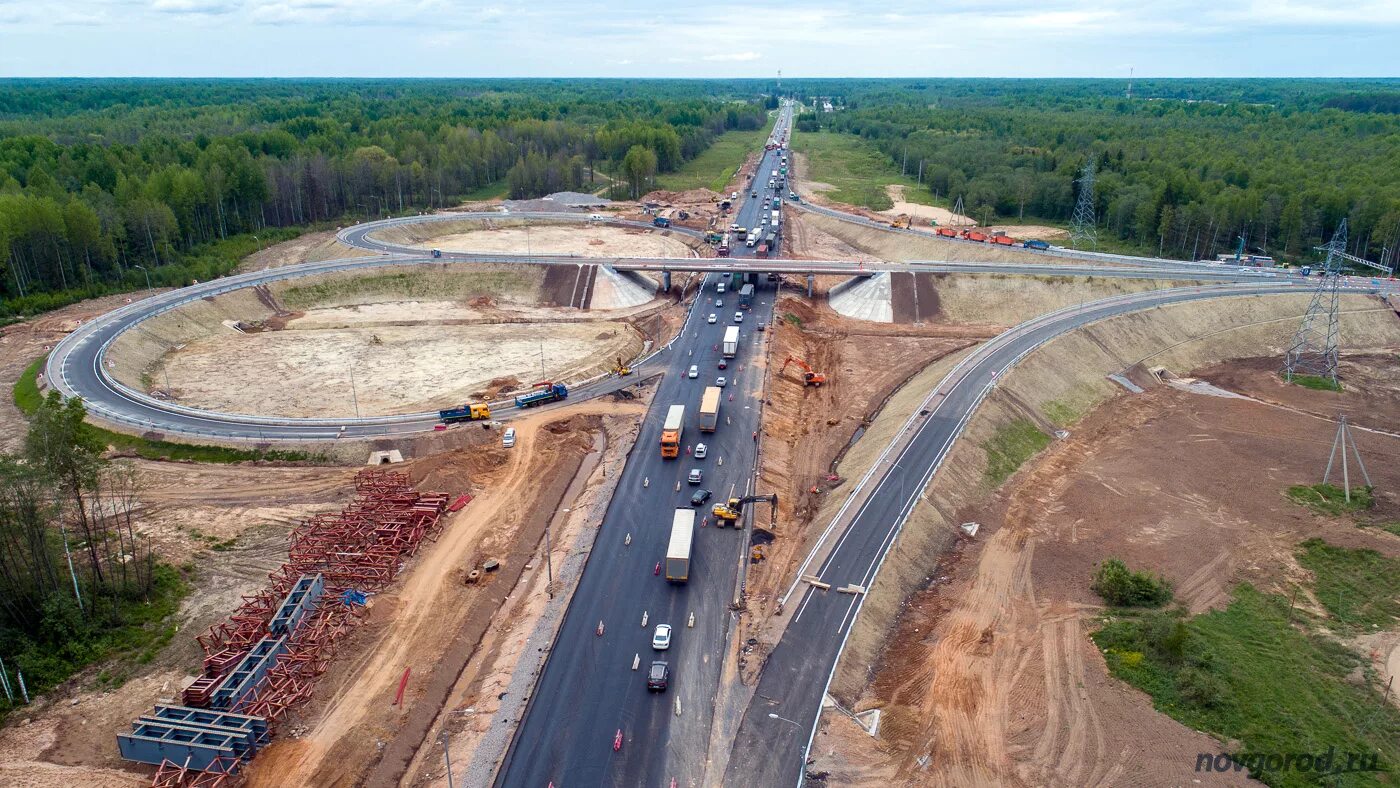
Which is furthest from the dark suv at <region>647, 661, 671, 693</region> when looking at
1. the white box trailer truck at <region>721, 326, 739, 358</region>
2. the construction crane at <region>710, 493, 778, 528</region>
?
the white box trailer truck at <region>721, 326, 739, 358</region>

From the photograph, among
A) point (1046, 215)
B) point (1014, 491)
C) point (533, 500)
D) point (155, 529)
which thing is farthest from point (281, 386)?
point (1046, 215)

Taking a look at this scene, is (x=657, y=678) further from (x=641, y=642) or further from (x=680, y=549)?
(x=680, y=549)

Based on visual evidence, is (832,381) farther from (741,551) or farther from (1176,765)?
(1176,765)

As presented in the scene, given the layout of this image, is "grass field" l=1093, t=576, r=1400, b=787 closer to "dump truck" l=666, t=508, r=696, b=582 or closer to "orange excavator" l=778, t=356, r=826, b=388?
"dump truck" l=666, t=508, r=696, b=582

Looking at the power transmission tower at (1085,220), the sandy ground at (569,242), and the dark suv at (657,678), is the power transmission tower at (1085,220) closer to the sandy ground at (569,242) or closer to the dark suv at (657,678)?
the sandy ground at (569,242)

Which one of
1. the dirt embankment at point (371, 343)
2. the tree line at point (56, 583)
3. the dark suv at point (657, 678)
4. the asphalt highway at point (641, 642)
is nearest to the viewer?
the asphalt highway at point (641, 642)

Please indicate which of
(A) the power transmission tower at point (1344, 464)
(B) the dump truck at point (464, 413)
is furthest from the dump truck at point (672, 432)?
(A) the power transmission tower at point (1344, 464)

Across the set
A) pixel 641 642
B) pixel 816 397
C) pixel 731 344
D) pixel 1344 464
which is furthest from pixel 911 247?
pixel 641 642
